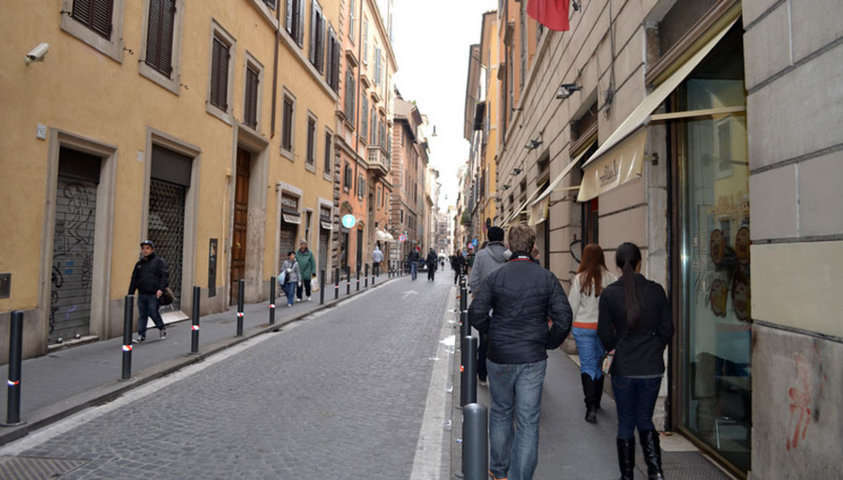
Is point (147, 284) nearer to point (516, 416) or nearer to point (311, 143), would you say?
point (516, 416)

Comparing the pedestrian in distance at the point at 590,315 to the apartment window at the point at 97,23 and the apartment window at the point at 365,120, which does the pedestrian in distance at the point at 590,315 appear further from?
the apartment window at the point at 365,120

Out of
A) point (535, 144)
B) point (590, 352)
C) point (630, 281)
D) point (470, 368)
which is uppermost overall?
point (535, 144)

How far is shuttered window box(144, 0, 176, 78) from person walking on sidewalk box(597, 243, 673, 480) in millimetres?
10095

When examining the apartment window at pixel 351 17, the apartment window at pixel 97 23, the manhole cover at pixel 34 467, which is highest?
the apartment window at pixel 351 17

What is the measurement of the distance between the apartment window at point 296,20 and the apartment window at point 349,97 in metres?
7.03

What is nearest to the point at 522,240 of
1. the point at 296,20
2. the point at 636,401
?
the point at 636,401

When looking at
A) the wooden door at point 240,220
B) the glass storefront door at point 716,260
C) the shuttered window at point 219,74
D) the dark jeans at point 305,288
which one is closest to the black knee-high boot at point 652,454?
the glass storefront door at point 716,260

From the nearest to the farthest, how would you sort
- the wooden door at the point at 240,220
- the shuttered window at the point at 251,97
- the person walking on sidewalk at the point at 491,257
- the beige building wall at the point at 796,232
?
the beige building wall at the point at 796,232 → the person walking on sidewalk at the point at 491,257 → the shuttered window at the point at 251,97 → the wooden door at the point at 240,220

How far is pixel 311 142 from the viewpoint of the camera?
21062 mm

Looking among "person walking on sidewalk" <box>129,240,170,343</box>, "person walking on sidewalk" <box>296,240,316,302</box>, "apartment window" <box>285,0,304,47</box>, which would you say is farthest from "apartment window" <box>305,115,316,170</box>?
"person walking on sidewalk" <box>129,240,170,343</box>

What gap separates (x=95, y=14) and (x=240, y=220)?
25.0 ft

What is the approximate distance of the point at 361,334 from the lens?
10.5 metres

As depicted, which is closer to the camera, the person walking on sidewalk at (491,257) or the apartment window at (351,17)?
the person walking on sidewalk at (491,257)

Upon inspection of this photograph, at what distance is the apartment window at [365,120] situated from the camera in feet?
98.3
